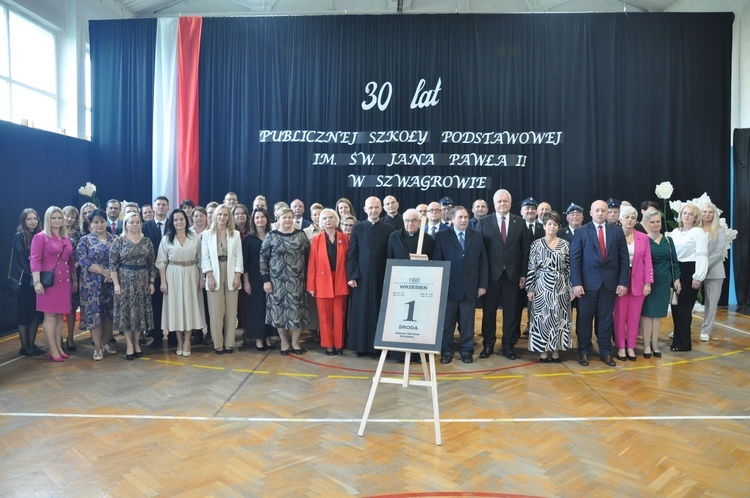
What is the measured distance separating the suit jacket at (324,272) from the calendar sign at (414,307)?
6.56 ft

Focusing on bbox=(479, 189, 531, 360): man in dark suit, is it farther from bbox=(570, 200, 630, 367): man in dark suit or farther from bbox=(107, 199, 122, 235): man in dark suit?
bbox=(107, 199, 122, 235): man in dark suit

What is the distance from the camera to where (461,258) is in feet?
17.5

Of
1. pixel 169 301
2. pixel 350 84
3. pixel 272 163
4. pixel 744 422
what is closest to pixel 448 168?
pixel 350 84

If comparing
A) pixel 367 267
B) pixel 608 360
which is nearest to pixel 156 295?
pixel 367 267

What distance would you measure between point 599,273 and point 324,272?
2714mm

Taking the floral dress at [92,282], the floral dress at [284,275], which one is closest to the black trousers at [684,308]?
the floral dress at [284,275]

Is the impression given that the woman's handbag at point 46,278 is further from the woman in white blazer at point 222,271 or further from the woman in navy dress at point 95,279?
the woman in white blazer at point 222,271

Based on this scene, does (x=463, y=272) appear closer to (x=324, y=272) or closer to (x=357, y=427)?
(x=324, y=272)

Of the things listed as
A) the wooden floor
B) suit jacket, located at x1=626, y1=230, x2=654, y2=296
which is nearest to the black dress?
the wooden floor

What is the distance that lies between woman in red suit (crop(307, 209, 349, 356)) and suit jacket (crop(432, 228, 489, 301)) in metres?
1.02

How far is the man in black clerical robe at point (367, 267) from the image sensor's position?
5.52 metres

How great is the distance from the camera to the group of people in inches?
210

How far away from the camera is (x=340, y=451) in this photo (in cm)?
332

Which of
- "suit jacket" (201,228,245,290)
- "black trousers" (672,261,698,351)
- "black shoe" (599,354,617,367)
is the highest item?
"suit jacket" (201,228,245,290)
